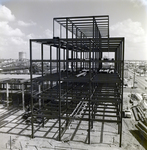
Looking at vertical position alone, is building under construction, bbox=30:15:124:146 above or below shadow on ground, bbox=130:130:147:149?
above

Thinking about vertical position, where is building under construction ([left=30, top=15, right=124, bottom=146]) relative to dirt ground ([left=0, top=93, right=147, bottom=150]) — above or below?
above

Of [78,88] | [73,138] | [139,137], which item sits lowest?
[139,137]

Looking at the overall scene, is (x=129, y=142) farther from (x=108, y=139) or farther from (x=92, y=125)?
(x=92, y=125)

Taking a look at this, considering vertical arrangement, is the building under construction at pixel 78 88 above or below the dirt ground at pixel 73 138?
above

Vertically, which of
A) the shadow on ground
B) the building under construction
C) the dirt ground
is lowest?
the shadow on ground

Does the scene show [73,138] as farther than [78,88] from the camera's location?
No

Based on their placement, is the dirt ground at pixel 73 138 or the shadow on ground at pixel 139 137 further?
the shadow on ground at pixel 139 137

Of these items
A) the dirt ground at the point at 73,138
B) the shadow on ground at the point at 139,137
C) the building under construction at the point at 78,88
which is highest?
the building under construction at the point at 78,88

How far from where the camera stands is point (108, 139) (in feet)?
36.5

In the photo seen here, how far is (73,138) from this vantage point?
11.2 meters

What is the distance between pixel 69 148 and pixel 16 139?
356cm

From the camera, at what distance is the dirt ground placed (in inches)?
402

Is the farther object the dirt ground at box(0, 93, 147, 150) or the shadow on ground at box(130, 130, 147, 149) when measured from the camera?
the shadow on ground at box(130, 130, 147, 149)

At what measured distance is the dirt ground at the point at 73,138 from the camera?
1020cm
